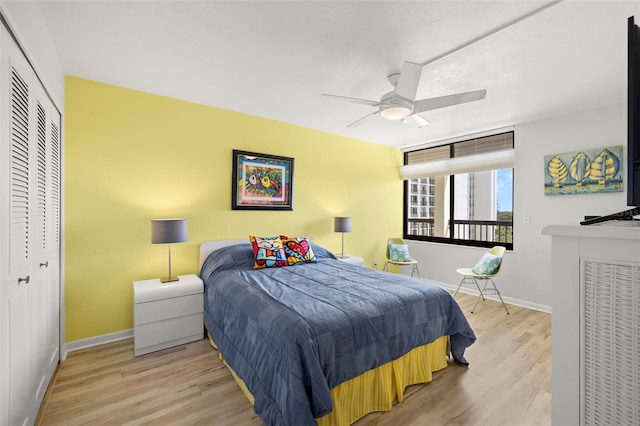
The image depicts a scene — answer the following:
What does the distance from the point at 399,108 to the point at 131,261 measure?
297 cm

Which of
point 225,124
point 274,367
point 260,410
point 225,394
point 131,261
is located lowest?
point 225,394

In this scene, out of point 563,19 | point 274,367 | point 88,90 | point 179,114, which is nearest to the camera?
point 274,367

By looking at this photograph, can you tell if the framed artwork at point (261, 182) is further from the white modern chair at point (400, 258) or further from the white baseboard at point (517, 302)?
the white baseboard at point (517, 302)

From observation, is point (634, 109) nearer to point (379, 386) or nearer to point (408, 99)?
point (408, 99)

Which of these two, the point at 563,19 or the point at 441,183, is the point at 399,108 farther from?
the point at 441,183

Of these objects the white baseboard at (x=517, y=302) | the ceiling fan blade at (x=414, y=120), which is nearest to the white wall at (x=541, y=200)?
the white baseboard at (x=517, y=302)

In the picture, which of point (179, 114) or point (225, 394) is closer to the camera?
point (225, 394)

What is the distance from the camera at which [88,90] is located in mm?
2740

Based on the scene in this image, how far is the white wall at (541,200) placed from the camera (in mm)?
3293

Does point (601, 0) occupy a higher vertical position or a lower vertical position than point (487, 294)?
higher

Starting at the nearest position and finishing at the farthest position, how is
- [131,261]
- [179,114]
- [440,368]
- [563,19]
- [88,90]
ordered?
[563,19] < [440,368] < [88,90] < [131,261] < [179,114]

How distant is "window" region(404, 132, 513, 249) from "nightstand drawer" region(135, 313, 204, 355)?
13.2 feet

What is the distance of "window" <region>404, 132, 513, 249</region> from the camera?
4.32 m

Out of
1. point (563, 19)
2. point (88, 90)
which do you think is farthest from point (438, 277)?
point (88, 90)
